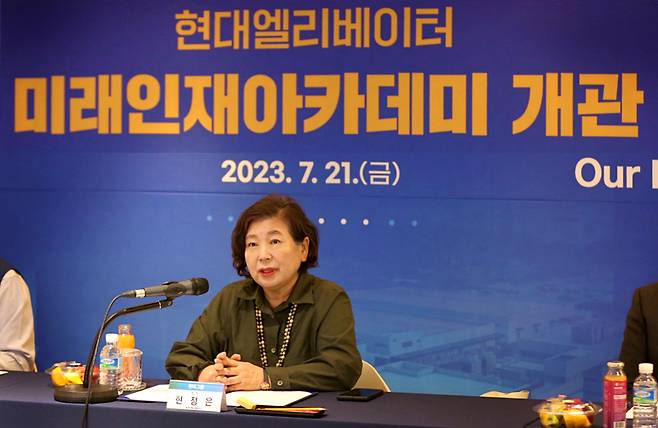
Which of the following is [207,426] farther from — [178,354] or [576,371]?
[576,371]

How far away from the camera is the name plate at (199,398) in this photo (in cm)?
278

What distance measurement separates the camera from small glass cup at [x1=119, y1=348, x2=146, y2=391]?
3125 mm

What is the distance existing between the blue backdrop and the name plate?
1.93 meters

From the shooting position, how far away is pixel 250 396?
2973mm

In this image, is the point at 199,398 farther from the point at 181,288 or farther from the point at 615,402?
the point at 615,402

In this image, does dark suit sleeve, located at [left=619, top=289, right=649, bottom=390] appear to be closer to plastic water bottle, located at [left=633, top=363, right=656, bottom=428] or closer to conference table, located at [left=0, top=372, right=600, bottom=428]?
conference table, located at [left=0, top=372, right=600, bottom=428]

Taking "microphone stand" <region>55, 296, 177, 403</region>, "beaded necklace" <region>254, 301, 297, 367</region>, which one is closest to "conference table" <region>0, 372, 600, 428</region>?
"microphone stand" <region>55, 296, 177, 403</region>

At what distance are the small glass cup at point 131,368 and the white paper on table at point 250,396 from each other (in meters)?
0.05

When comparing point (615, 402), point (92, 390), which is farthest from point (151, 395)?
point (615, 402)

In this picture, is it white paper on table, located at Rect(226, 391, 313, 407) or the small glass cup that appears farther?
the small glass cup

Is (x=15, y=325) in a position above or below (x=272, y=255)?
below

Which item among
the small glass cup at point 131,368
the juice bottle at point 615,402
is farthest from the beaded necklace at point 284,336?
the juice bottle at point 615,402

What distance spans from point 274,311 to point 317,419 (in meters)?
0.85

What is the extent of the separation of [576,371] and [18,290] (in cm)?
242
